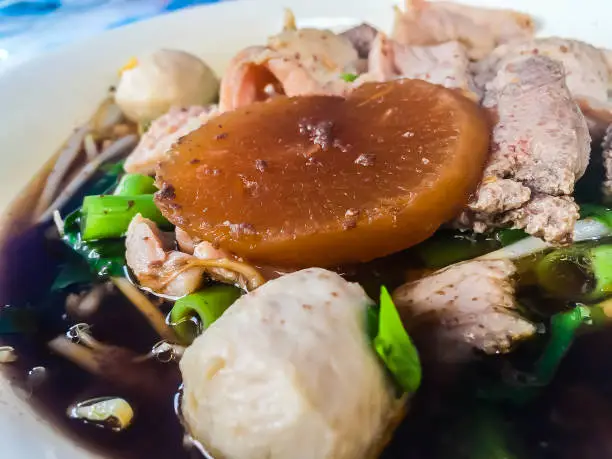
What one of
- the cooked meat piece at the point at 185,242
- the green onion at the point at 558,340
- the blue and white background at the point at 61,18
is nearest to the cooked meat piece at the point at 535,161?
the green onion at the point at 558,340

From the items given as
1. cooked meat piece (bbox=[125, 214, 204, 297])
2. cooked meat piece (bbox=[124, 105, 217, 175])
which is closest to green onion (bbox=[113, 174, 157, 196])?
cooked meat piece (bbox=[124, 105, 217, 175])

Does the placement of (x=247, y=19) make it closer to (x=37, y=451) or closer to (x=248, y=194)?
(x=248, y=194)

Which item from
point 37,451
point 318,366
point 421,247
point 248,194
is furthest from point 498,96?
point 37,451

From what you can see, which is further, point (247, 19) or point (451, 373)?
point (247, 19)

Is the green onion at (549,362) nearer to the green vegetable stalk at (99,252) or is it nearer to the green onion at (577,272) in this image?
the green onion at (577,272)

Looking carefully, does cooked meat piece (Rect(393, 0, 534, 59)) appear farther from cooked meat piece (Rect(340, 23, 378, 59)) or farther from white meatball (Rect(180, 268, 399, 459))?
white meatball (Rect(180, 268, 399, 459))

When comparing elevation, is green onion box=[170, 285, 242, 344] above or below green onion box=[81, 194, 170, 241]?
below

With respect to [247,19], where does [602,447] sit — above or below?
below

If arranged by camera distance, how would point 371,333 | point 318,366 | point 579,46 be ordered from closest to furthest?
1. point 318,366
2. point 371,333
3. point 579,46
